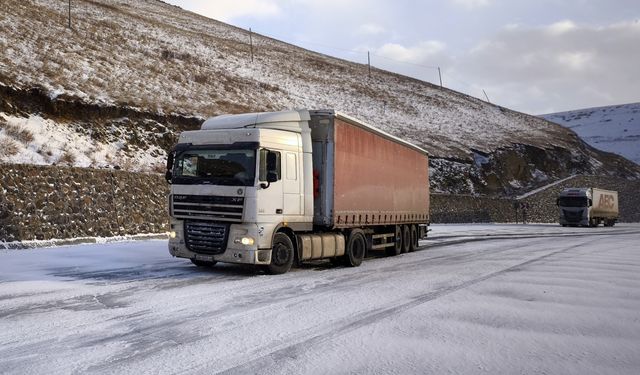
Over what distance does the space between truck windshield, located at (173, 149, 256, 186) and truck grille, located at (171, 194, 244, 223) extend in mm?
322

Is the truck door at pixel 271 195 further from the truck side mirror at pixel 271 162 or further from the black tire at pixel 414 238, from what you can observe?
the black tire at pixel 414 238

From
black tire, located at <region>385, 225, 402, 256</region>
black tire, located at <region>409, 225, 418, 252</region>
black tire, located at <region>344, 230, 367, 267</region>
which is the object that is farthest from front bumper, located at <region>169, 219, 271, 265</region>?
black tire, located at <region>409, 225, 418, 252</region>

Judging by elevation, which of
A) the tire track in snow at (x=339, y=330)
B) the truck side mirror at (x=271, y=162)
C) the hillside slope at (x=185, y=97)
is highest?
the hillside slope at (x=185, y=97)

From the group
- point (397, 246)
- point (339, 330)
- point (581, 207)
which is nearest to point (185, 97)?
point (397, 246)

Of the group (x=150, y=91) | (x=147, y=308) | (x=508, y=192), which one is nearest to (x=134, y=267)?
(x=147, y=308)

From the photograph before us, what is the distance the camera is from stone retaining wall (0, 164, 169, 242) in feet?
49.6

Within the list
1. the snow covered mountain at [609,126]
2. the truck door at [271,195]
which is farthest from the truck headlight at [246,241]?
the snow covered mountain at [609,126]

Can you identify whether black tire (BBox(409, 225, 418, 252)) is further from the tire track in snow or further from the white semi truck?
the tire track in snow

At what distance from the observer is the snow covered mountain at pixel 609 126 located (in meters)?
84.1

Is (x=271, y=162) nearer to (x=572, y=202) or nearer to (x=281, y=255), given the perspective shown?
(x=281, y=255)

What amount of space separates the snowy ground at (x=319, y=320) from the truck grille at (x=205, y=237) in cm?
60

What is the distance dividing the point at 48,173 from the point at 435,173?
32.5 metres

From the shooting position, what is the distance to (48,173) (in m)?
16.0

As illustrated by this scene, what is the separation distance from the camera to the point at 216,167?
1035cm
